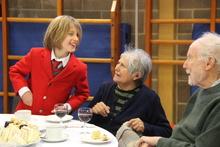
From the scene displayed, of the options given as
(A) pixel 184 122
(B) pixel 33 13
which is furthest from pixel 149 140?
(B) pixel 33 13

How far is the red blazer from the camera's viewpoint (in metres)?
2.75

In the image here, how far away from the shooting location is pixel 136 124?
7.49 ft

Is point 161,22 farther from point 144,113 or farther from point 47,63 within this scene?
point 144,113

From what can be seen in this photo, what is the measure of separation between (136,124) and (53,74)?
772 millimetres

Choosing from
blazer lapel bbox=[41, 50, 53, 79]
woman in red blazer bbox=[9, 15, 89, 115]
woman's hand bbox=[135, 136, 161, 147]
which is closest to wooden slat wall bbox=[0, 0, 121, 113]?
woman in red blazer bbox=[9, 15, 89, 115]

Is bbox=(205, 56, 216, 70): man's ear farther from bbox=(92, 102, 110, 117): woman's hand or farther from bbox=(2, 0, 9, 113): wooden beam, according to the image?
bbox=(2, 0, 9, 113): wooden beam

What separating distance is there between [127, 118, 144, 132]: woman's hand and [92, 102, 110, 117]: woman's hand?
0.19 metres

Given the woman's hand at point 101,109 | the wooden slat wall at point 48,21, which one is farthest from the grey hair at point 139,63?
the wooden slat wall at point 48,21

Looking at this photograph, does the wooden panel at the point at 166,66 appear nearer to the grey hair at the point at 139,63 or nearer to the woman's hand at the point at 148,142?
the grey hair at the point at 139,63

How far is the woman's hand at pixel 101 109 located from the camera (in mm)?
2424

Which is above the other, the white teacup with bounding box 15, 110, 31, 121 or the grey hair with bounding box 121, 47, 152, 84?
the grey hair with bounding box 121, 47, 152, 84

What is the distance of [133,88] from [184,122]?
63cm

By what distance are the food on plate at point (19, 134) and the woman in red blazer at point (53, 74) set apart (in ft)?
2.98

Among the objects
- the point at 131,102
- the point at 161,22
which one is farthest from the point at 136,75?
the point at 161,22
